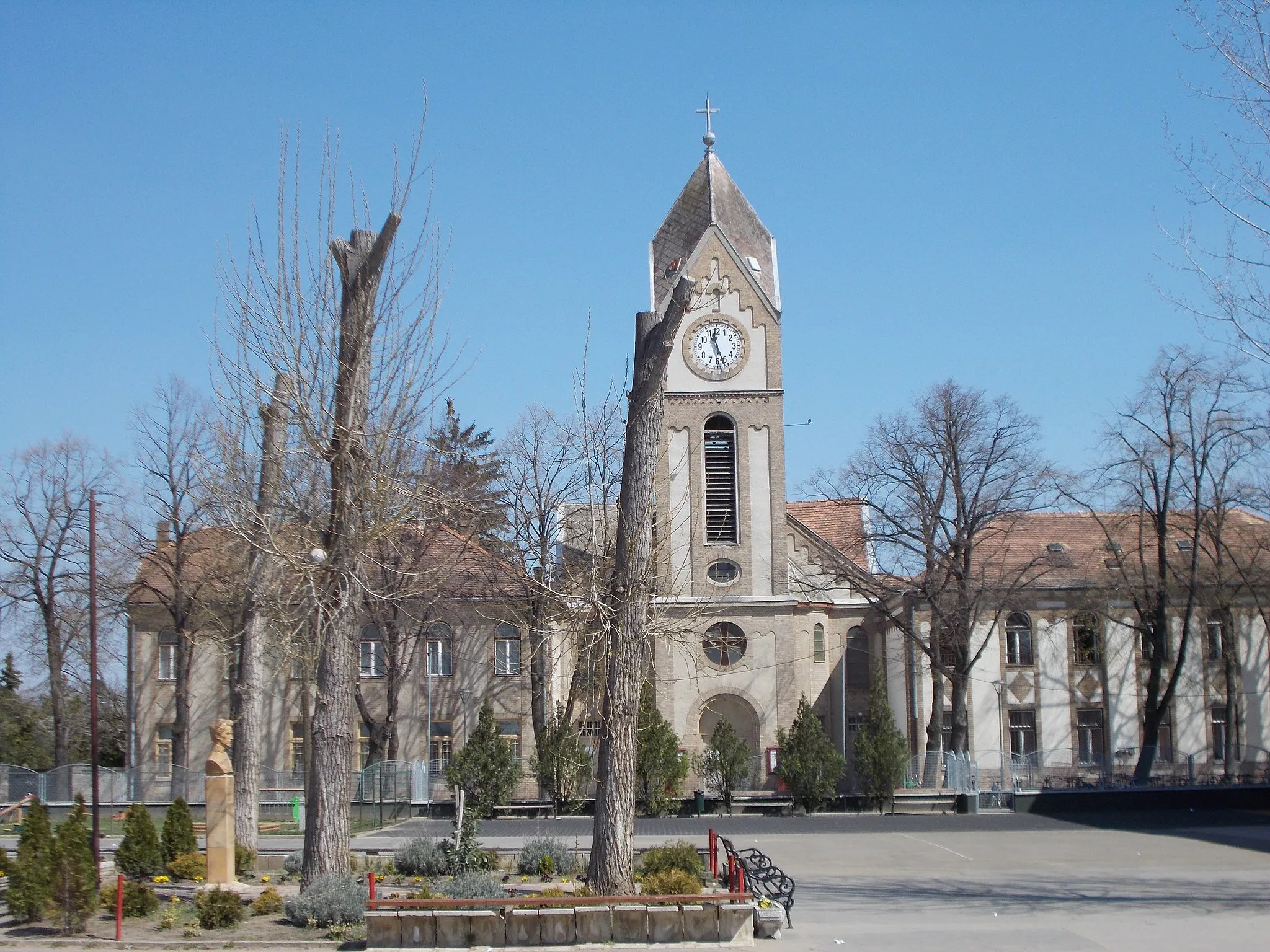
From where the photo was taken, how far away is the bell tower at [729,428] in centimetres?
4103

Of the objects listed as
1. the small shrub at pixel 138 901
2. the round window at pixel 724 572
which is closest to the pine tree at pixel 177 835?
the small shrub at pixel 138 901

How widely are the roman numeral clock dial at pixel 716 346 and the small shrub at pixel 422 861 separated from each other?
81.9 feet

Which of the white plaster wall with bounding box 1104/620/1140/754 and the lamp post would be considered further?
the white plaster wall with bounding box 1104/620/1140/754

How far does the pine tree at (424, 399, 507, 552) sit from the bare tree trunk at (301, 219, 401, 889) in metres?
1.30

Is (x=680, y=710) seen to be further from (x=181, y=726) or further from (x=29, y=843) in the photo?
(x=29, y=843)

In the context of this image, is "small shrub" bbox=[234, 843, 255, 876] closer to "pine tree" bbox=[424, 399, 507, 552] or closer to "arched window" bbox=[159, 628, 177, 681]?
"pine tree" bbox=[424, 399, 507, 552]

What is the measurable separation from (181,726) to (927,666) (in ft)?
81.0

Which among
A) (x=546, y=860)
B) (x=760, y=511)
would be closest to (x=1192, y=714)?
(x=760, y=511)

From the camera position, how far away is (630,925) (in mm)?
14070

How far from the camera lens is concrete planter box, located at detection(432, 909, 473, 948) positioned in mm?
13852

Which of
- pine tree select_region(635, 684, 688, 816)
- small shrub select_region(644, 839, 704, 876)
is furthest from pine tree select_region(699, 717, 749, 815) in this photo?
small shrub select_region(644, 839, 704, 876)

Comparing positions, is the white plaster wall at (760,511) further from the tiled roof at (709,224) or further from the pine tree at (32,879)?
the pine tree at (32,879)

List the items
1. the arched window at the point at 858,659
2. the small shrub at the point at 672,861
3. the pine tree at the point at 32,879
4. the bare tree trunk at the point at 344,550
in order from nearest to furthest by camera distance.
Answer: the pine tree at the point at 32,879 < the bare tree trunk at the point at 344,550 < the small shrub at the point at 672,861 < the arched window at the point at 858,659

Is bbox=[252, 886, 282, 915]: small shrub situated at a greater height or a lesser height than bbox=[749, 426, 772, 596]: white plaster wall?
lesser
